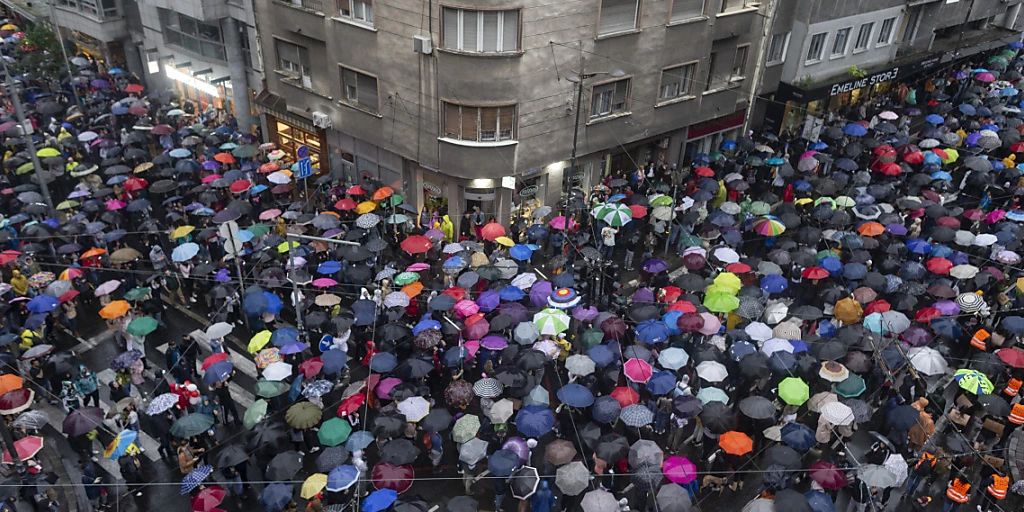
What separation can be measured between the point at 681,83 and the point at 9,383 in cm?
2485

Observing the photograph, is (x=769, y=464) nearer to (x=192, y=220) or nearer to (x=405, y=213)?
(x=405, y=213)

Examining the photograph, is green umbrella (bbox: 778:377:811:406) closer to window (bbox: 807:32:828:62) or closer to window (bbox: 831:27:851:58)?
window (bbox: 807:32:828:62)

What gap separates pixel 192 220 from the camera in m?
26.5

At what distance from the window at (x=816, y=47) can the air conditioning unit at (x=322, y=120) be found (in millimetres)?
23317

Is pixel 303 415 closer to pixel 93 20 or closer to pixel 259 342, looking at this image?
pixel 259 342

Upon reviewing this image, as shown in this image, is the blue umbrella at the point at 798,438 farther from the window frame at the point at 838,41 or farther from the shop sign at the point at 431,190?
the window frame at the point at 838,41

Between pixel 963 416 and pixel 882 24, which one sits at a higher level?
pixel 882 24

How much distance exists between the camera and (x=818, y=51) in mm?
36125

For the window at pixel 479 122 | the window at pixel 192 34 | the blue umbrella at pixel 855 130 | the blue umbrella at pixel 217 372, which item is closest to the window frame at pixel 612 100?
the window at pixel 479 122

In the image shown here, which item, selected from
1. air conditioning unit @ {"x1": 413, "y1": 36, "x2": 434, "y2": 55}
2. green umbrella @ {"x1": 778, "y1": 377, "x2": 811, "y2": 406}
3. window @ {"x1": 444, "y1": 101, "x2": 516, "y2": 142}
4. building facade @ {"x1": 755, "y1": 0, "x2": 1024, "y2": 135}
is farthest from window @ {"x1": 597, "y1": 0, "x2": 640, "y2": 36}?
green umbrella @ {"x1": 778, "y1": 377, "x2": 811, "y2": 406}

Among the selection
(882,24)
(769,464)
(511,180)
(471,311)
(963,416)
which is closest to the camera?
(769,464)

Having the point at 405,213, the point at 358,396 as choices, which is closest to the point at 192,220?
the point at 405,213

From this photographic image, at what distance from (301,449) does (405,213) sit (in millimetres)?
13520

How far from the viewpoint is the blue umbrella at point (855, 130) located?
32875mm
